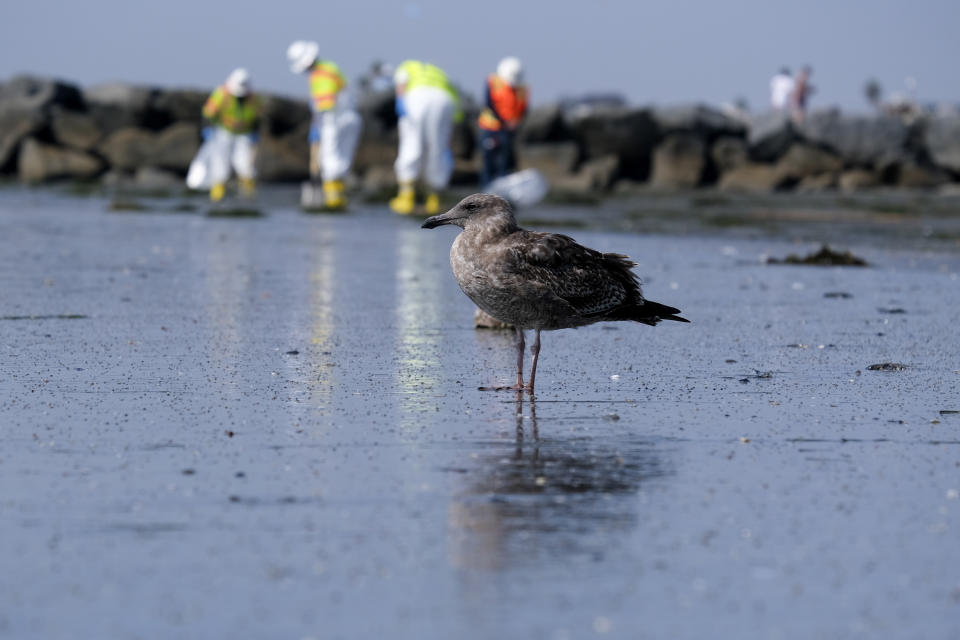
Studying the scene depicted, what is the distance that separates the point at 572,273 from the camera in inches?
302

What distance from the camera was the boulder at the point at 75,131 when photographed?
142ft

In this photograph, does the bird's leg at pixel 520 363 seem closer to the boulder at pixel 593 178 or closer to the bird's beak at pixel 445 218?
the bird's beak at pixel 445 218

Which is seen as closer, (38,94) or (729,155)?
(729,155)

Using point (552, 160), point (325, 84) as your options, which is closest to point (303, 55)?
point (325, 84)

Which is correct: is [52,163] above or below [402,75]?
below

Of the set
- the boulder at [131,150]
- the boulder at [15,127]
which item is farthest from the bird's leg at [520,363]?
the boulder at [15,127]

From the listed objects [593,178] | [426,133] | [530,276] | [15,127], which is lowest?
[530,276]

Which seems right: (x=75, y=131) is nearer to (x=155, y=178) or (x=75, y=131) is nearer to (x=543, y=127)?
(x=155, y=178)

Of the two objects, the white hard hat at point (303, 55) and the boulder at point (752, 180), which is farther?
the boulder at point (752, 180)

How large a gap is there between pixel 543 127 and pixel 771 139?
19.8ft

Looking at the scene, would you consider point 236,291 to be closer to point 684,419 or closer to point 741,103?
point 684,419

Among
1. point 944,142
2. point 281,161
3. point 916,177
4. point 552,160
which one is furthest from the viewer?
point 944,142

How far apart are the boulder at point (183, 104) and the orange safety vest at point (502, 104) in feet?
63.8

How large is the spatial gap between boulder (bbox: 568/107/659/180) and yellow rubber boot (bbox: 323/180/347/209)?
588 inches
